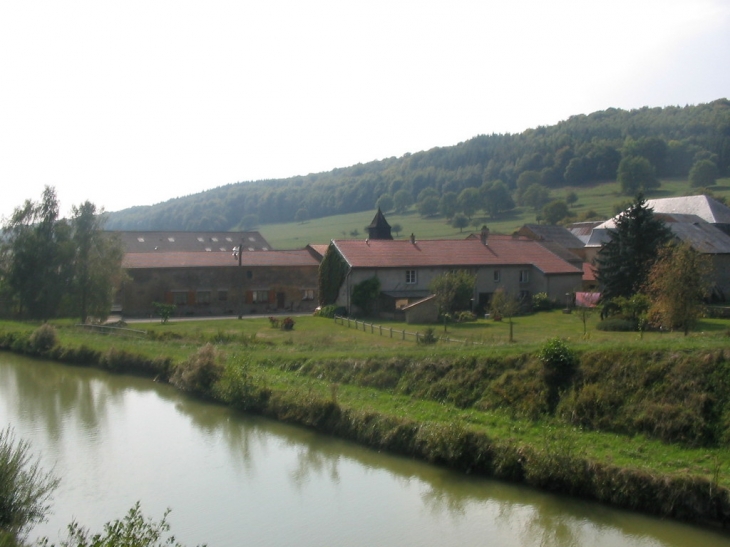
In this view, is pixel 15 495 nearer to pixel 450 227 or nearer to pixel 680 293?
pixel 680 293

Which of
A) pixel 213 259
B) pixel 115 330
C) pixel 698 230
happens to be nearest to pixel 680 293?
pixel 115 330

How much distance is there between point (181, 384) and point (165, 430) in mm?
4070

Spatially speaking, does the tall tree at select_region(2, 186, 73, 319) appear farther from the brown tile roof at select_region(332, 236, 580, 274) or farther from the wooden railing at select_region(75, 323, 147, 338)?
the brown tile roof at select_region(332, 236, 580, 274)

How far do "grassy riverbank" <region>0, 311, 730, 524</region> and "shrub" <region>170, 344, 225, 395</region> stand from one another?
7 cm

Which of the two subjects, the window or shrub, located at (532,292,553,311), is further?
the window

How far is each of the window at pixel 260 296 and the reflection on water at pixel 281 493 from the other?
81.9ft

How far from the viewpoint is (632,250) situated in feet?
114

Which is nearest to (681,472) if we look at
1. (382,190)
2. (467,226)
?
(467,226)

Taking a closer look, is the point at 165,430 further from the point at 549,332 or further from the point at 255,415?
the point at 549,332

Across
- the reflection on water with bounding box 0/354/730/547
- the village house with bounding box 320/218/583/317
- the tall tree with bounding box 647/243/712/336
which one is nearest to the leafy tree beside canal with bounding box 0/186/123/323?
the village house with bounding box 320/218/583/317

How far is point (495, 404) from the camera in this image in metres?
16.8

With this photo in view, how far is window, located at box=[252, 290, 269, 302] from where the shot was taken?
150ft

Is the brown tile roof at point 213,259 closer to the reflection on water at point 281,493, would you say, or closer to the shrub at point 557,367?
the reflection on water at point 281,493

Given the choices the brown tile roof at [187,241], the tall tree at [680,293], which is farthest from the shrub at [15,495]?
the brown tile roof at [187,241]
